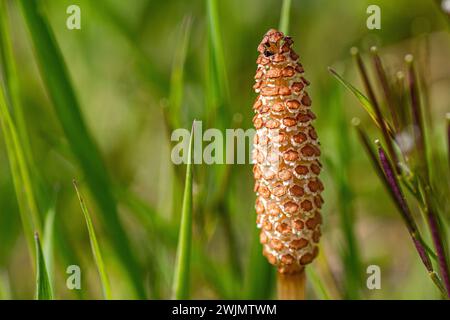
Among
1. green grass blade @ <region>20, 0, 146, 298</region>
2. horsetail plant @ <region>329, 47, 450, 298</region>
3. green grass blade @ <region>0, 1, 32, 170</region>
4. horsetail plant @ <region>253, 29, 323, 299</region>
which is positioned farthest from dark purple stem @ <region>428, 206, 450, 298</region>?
green grass blade @ <region>0, 1, 32, 170</region>

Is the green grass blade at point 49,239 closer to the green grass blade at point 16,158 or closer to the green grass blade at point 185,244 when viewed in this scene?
the green grass blade at point 16,158

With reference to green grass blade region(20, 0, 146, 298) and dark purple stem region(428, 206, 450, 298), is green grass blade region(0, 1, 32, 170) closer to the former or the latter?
green grass blade region(20, 0, 146, 298)

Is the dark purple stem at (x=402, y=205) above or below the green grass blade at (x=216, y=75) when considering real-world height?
below

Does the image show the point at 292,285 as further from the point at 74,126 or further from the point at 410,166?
the point at 74,126

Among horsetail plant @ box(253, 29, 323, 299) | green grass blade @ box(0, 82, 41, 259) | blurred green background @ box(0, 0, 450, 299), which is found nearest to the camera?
horsetail plant @ box(253, 29, 323, 299)

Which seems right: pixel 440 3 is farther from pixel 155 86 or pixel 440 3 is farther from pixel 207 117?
pixel 155 86

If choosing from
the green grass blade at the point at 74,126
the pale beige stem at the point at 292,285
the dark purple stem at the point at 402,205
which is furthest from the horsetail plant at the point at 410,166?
the green grass blade at the point at 74,126

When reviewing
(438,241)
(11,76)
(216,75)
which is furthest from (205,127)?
(438,241)
